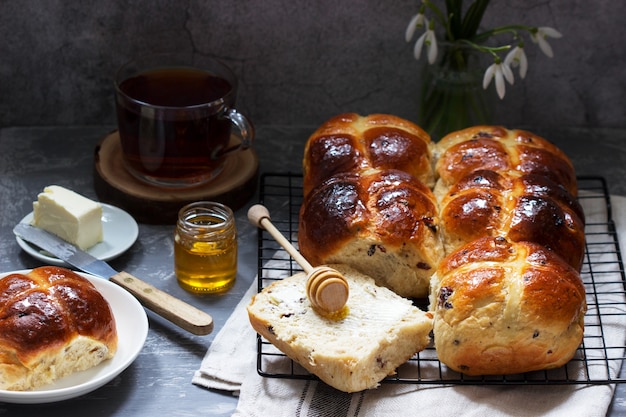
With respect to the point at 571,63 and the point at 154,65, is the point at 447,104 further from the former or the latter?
the point at 154,65

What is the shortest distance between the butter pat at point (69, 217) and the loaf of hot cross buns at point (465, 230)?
543mm

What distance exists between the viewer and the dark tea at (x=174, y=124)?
2.38m

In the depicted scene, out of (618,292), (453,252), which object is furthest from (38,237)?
(618,292)

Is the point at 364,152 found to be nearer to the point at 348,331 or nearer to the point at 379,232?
the point at 379,232

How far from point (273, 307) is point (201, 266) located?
0.30m

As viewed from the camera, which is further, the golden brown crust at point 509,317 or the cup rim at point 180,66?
the cup rim at point 180,66

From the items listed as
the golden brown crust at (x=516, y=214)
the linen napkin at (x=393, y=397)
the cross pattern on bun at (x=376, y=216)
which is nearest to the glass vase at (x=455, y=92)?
the cross pattern on bun at (x=376, y=216)

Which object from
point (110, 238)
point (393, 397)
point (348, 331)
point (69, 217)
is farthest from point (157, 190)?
point (393, 397)

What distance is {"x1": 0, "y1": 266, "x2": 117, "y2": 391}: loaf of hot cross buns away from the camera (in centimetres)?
173

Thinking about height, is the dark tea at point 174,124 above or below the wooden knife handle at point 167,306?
above

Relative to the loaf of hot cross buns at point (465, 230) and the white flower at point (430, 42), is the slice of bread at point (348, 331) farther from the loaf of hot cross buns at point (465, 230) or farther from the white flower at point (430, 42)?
the white flower at point (430, 42)

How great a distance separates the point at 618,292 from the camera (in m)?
2.15

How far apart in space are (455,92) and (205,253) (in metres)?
0.93

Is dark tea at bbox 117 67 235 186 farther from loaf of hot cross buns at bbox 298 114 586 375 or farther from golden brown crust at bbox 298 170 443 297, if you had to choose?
golden brown crust at bbox 298 170 443 297
